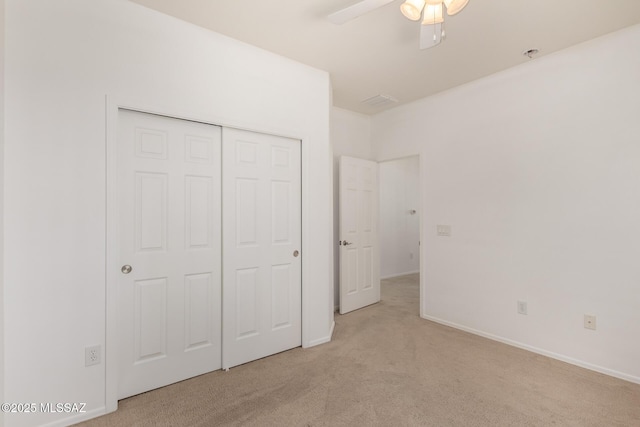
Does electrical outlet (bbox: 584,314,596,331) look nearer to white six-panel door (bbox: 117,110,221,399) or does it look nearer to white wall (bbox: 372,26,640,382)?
white wall (bbox: 372,26,640,382)

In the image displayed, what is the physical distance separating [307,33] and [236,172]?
1262mm

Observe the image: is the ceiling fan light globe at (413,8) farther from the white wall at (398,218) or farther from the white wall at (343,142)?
the white wall at (398,218)

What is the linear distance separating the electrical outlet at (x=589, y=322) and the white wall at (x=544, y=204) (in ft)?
0.14

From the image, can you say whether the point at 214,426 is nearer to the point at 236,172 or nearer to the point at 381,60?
the point at 236,172

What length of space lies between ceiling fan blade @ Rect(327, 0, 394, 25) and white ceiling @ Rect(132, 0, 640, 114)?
32cm

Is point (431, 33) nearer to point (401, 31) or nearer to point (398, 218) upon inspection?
point (401, 31)

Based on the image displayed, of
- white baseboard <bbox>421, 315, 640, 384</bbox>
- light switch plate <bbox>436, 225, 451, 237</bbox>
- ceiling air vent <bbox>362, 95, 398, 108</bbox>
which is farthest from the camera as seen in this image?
ceiling air vent <bbox>362, 95, 398, 108</bbox>

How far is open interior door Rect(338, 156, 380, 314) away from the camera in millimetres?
3768

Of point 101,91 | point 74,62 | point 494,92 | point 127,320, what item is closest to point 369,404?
point 127,320

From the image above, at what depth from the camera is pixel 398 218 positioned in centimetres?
632

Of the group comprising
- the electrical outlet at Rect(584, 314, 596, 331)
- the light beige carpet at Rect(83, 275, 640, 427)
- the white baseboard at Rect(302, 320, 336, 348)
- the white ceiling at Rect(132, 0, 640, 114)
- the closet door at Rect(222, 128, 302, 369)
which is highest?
the white ceiling at Rect(132, 0, 640, 114)

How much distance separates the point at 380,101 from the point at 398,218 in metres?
3.10

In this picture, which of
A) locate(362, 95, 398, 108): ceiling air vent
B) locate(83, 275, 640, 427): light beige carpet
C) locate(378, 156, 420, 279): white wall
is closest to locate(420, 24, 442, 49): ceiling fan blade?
locate(362, 95, 398, 108): ceiling air vent

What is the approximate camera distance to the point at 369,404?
1.98 metres
